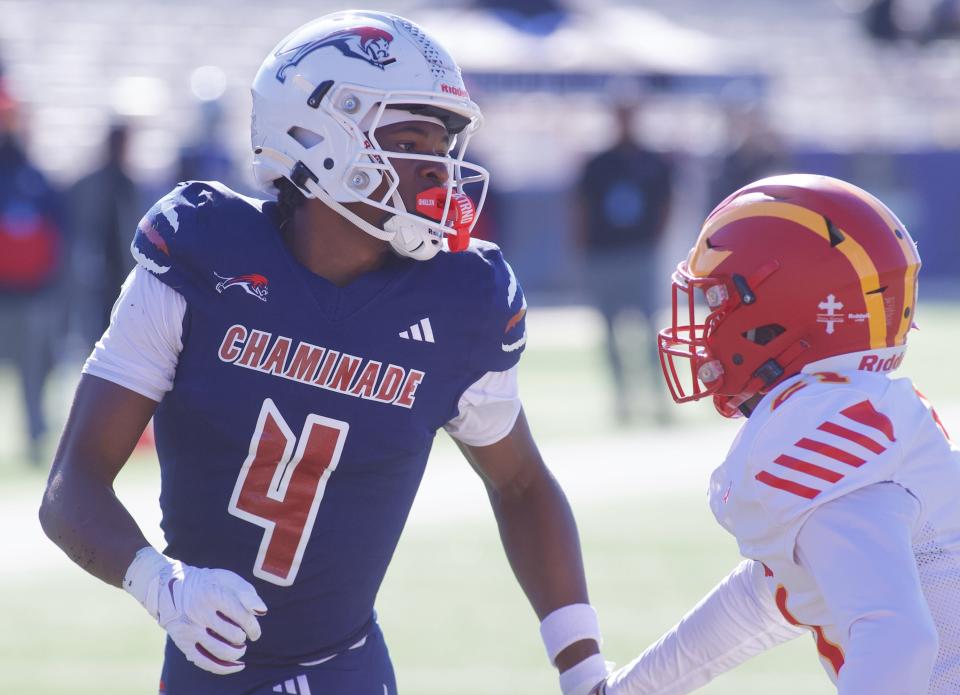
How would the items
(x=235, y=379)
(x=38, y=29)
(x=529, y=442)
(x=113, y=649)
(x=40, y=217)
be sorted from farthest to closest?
(x=38, y=29)
(x=40, y=217)
(x=113, y=649)
(x=529, y=442)
(x=235, y=379)

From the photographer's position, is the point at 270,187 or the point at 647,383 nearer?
the point at 270,187

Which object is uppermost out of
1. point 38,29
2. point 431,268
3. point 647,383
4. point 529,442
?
point 431,268

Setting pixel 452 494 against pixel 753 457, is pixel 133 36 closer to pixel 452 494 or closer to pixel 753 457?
pixel 452 494

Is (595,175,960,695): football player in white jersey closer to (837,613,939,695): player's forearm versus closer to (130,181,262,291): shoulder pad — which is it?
(837,613,939,695): player's forearm

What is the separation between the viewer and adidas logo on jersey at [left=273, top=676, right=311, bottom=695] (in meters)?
2.77

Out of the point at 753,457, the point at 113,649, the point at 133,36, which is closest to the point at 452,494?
the point at 113,649

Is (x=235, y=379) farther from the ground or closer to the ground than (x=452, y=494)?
farther from the ground

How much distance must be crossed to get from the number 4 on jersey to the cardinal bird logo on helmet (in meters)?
0.67

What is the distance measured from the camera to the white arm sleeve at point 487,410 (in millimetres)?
2912

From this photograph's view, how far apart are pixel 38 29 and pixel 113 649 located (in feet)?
61.5

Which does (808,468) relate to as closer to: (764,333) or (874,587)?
(874,587)

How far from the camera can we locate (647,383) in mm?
10359

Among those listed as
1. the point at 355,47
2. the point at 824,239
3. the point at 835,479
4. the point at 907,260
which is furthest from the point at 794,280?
the point at 355,47

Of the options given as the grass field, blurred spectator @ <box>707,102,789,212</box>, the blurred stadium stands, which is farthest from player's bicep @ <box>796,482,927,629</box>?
the blurred stadium stands
